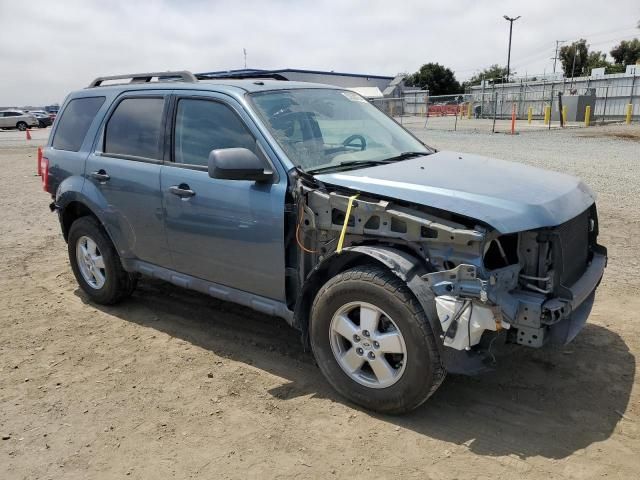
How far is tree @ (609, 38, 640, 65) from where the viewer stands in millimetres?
77062

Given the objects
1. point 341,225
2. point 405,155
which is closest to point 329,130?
point 405,155

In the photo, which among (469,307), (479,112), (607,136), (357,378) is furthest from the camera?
(479,112)

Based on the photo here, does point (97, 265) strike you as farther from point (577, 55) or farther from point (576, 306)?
point (577, 55)

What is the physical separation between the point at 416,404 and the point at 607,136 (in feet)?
70.8

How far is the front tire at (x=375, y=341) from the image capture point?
10.4ft

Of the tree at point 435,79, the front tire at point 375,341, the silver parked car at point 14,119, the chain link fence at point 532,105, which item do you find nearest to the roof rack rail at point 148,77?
the front tire at point 375,341

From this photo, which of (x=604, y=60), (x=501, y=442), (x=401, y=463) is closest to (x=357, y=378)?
(x=401, y=463)

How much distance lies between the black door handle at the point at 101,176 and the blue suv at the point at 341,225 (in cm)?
3

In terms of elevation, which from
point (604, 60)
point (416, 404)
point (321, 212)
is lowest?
point (416, 404)

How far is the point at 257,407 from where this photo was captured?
3.64 metres

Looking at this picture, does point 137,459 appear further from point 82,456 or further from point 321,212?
point 321,212

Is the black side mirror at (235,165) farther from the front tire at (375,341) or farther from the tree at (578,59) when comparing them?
the tree at (578,59)

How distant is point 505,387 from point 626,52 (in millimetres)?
90999

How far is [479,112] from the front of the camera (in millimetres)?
40062
